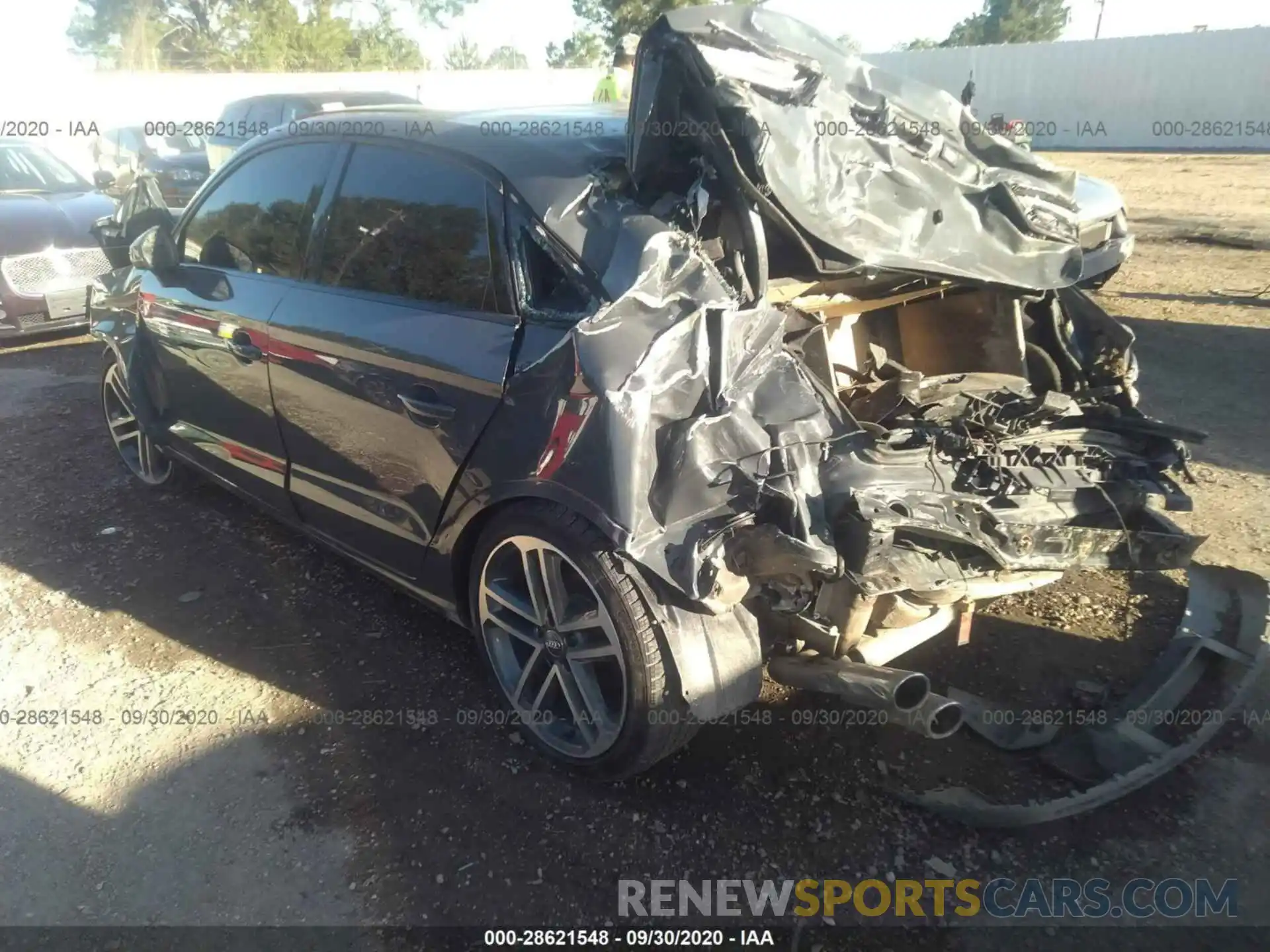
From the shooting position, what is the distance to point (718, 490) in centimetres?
232

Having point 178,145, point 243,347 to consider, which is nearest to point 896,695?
point 243,347

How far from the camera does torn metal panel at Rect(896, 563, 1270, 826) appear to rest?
8.06 feet

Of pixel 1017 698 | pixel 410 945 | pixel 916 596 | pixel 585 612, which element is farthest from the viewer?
pixel 1017 698

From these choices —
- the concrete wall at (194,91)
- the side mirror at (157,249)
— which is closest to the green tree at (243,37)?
the concrete wall at (194,91)

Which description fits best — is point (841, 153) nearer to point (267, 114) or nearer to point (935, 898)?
point (935, 898)

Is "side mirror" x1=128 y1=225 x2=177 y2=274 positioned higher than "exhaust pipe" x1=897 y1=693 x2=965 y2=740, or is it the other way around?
"side mirror" x1=128 y1=225 x2=177 y2=274

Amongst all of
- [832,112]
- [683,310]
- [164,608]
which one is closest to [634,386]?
[683,310]

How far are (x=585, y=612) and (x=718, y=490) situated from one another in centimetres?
57

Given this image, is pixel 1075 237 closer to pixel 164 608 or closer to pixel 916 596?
pixel 916 596

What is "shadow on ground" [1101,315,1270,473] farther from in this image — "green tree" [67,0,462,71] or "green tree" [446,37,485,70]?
"green tree" [446,37,485,70]

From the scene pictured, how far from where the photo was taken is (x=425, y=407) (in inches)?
108

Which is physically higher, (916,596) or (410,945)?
(916,596)

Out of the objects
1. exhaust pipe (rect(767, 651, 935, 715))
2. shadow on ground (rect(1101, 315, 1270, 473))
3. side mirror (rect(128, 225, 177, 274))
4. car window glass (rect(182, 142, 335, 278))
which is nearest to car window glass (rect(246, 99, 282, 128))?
side mirror (rect(128, 225, 177, 274))

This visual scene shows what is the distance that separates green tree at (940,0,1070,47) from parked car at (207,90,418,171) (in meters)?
49.7
